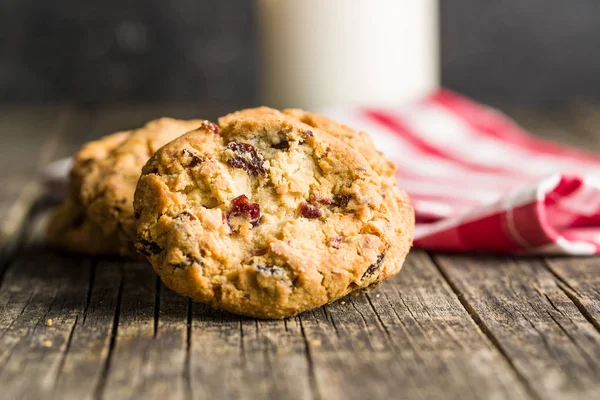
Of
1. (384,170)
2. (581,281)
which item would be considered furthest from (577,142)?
(384,170)

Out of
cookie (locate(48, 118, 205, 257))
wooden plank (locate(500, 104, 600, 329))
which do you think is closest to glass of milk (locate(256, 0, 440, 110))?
wooden plank (locate(500, 104, 600, 329))

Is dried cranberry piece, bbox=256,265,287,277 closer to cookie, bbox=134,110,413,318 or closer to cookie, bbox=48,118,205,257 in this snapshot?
cookie, bbox=134,110,413,318

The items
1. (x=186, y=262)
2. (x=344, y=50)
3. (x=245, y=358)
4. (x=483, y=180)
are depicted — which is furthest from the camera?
(x=344, y=50)

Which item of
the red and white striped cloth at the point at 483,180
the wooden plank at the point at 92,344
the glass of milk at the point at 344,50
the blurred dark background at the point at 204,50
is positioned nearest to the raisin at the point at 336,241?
the wooden plank at the point at 92,344

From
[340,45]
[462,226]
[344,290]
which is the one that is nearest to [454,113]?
[340,45]

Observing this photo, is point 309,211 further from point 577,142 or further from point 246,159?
point 577,142

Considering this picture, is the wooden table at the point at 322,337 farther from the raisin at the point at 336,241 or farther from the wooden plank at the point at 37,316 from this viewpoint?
the raisin at the point at 336,241

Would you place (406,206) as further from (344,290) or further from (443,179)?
(443,179)
